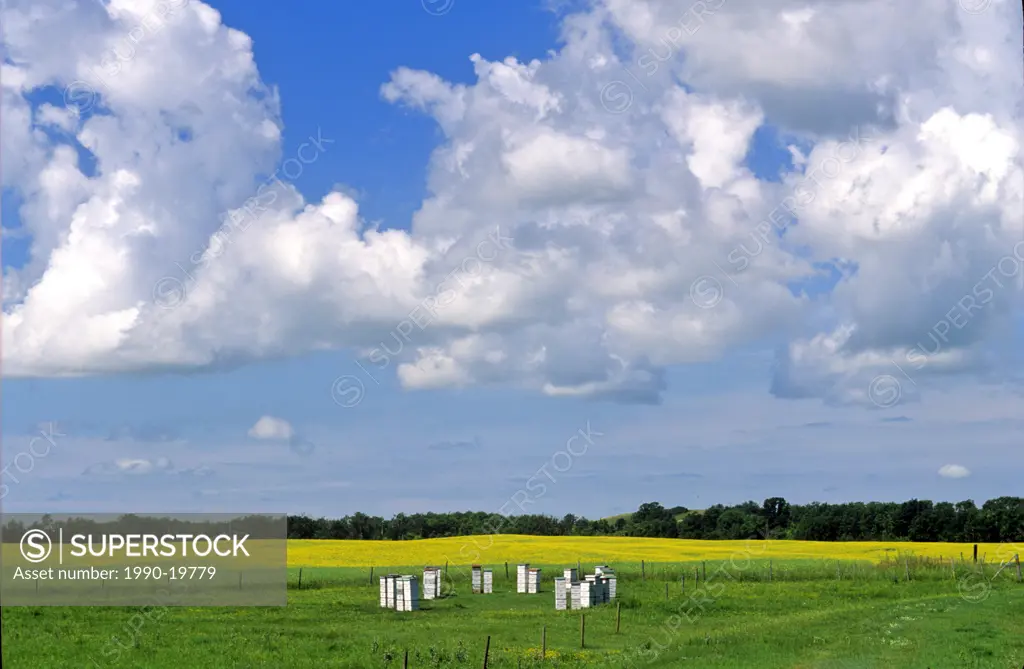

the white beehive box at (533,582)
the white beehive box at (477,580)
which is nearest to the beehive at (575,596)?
the white beehive box at (533,582)

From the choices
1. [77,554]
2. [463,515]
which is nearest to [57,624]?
[77,554]

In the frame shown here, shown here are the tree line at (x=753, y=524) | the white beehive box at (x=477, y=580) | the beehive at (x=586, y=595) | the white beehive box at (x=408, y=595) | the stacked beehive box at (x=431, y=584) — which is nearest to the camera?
the white beehive box at (x=408, y=595)

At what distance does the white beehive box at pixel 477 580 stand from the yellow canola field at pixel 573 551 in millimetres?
23411

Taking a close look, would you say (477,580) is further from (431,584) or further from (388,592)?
(388,592)

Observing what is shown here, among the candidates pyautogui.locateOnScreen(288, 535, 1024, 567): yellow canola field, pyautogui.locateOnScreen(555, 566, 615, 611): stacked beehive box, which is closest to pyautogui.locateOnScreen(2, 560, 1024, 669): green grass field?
pyautogui.locateOnScreen(555, 566, 615, 611): stacked beehive box

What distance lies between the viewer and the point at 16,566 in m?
67.8

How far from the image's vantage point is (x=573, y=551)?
9875 cm

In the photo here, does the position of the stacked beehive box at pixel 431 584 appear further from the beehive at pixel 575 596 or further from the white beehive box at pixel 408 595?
the beehive at pixel 575 596

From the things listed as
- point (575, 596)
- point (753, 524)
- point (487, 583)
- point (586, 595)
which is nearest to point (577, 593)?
point (575, 596)

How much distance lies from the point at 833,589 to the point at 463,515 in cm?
10152

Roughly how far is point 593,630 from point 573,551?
179 feet

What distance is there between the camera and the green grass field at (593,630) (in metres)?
34.8

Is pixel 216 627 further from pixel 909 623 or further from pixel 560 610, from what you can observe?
pixel 909 623

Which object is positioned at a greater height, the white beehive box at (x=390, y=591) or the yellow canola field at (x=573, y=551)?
the white beehive box at (x=390, y=591)
